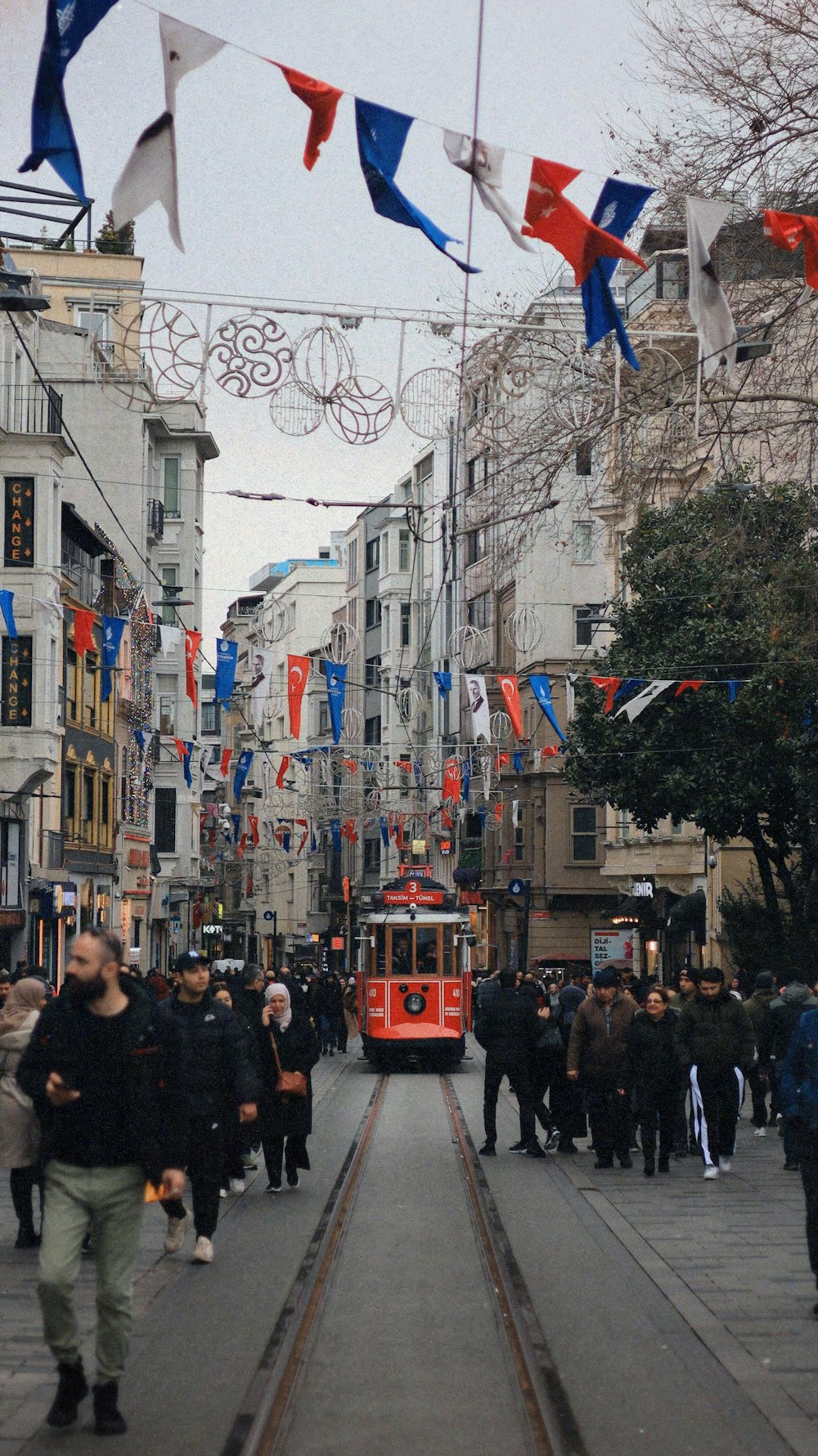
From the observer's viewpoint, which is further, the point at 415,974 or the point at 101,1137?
the point at 415,974

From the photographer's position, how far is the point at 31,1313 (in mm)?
9609

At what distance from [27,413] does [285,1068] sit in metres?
29.0

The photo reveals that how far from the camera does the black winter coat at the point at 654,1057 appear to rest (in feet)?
54.5

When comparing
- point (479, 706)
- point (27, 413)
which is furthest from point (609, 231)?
point (27, 413)

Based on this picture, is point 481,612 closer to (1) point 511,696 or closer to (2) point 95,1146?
(1) point 511,696

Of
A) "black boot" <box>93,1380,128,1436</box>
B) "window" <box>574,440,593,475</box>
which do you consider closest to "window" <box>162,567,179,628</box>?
"window" <box>574,440,593,475</box>

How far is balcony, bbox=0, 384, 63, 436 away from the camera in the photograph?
130ft

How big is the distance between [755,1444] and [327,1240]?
20.0 feet

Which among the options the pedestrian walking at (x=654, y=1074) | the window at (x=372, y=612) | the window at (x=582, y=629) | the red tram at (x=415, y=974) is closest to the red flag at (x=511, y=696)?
the red tram at (x=415, y=974)

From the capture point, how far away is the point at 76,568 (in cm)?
4491

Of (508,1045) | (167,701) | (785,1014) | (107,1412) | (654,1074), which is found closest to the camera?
(107,1412)

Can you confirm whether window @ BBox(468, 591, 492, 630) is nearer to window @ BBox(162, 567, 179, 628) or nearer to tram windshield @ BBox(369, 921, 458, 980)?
window @ BBox(162, 567, 179, 628)

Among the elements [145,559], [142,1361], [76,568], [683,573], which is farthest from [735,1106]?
[145,559]

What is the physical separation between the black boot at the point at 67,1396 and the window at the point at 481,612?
60.4m
